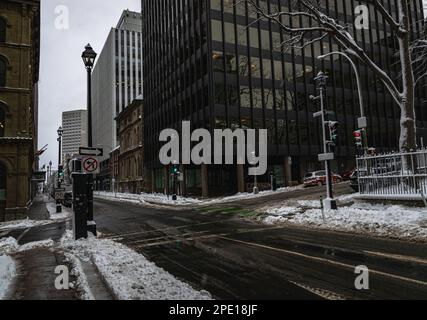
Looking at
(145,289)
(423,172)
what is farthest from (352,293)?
(423,172)

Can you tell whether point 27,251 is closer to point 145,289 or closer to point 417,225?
point 145,289

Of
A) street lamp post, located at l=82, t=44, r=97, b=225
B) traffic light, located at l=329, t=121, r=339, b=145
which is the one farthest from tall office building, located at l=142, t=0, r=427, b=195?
street lamp post, located at l=82, t=44, r=97, b=225

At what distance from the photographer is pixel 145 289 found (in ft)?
18.4

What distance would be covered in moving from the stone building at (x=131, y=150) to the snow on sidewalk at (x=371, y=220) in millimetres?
49594

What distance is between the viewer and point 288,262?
7430 mm

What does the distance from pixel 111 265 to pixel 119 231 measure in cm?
719

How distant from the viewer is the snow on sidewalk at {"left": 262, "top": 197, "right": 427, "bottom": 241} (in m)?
10.2

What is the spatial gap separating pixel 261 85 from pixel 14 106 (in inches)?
1031

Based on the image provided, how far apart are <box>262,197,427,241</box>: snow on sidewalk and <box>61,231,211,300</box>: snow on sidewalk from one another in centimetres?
733

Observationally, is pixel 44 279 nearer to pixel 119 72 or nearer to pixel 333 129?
pixel 333 129

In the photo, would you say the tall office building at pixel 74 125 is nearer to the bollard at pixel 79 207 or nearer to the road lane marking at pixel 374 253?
the bollard at pixel 79 207

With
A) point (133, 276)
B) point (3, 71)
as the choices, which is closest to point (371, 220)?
point (133, 276)

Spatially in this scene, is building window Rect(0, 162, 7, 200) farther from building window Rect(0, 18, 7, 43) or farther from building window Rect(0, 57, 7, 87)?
building window Rect(0, 18, 7, 43)
